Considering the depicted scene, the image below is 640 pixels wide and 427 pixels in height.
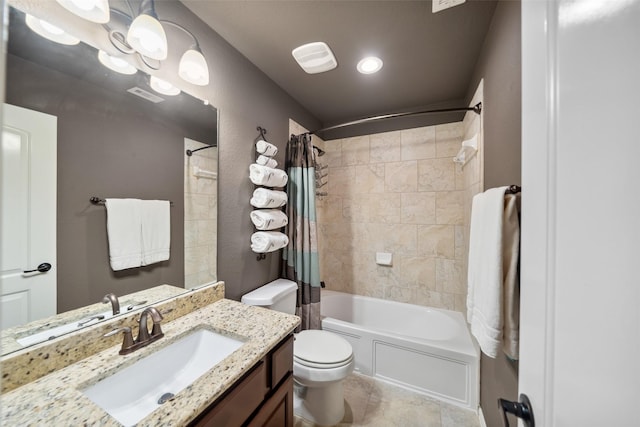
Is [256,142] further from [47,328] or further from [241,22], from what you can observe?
[47,328]

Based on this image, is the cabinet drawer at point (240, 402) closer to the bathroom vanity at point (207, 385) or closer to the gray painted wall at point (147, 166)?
the bathroom vanity at point (207, 385)

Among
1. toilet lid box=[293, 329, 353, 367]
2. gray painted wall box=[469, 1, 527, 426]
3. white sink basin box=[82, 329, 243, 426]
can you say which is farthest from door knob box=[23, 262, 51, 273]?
gray painted wall box=[469, 1, 527, 426]

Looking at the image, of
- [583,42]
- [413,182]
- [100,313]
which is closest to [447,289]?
[413,182]

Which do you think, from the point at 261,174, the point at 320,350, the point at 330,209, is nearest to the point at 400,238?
the point at 330,209

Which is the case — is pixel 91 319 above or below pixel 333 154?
Result: below

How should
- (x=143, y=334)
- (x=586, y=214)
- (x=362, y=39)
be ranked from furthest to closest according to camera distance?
(x=362, y=39) → (x=143, y=334) → (x=586, y=214)

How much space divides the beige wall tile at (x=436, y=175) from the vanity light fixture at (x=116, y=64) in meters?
2.31

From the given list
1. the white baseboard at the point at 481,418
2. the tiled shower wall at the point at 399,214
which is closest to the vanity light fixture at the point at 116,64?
the tiled shower wall at the point at 399,214

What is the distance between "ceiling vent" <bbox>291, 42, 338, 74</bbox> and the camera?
1462 millimetres

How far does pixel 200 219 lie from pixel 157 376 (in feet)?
2.48

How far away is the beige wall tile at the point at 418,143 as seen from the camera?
2.30 meters

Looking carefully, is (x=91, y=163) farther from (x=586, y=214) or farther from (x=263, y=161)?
(x=586, y=214)

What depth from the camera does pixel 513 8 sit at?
98cm

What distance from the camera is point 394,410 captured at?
1.60 m
